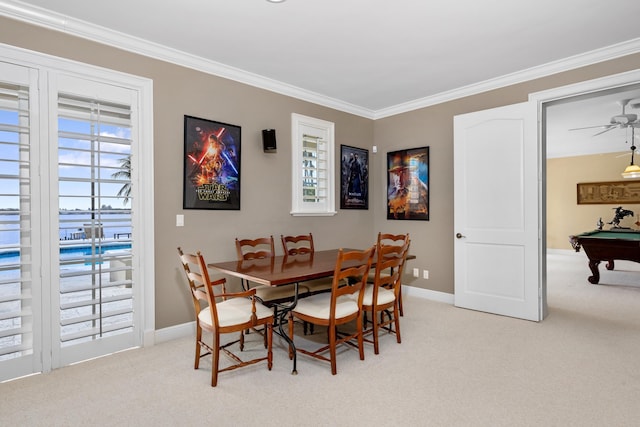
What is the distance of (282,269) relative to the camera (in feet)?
9.41

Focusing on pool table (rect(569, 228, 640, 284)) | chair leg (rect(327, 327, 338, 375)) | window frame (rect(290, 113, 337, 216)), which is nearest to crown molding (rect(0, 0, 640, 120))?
window frame (rect(290, 113, 337, 216))

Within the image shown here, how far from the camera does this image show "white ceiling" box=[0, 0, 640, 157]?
259cm

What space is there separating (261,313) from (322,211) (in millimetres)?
2257

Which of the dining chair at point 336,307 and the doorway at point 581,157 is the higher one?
the doorway at point 581,157

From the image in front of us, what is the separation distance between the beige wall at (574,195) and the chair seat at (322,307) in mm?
8905

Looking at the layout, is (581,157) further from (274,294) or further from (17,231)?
(17,231)

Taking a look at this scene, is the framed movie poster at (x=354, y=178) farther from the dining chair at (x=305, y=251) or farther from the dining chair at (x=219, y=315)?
the dining chair at (x=219, y=315)

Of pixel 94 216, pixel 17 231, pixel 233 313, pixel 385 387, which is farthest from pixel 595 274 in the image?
pixel 17 231

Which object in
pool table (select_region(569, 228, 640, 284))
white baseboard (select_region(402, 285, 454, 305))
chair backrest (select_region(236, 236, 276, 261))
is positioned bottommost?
white baseboard (select_region(402, 285, 454, 305))

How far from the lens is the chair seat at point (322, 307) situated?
2702mm

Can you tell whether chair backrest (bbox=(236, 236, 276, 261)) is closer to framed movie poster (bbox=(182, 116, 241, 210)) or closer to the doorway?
framed movie poster (bbox=(182, 116, 241, 210))

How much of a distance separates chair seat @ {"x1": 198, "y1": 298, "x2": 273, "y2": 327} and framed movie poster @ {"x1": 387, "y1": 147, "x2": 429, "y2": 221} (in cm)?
297

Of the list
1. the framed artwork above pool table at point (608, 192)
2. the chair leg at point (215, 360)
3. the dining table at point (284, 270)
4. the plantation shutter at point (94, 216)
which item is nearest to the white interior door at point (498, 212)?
the dining table at point (284, 270)

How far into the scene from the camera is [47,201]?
264 centimetres
